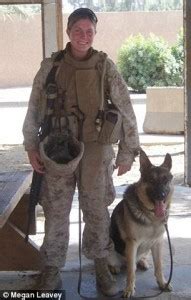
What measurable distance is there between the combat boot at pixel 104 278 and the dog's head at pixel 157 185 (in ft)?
1.75

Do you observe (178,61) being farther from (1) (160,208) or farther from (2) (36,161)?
(2) (36,161)

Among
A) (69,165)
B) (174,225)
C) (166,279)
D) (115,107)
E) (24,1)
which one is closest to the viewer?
(69,165)

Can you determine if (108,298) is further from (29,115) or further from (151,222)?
(29,115)

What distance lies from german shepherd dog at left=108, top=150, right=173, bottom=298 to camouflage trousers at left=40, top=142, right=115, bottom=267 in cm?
20

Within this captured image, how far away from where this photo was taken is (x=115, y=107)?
4.31 metres

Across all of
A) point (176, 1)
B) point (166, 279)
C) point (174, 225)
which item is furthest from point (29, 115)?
point (176, 1)

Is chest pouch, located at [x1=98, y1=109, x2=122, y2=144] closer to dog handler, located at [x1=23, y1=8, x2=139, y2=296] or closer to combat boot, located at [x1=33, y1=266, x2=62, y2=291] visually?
dog handler, located at [x1=23, y1=8, x2=139, y2=296]

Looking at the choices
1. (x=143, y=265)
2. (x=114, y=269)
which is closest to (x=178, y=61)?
(x=143, y=265)

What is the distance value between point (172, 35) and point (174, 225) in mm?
27527

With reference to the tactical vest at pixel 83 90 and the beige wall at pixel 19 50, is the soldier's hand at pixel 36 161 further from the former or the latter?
the beige wall at pixel 19 50

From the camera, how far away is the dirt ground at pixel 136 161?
1015 centimetres

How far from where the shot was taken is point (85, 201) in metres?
4.32

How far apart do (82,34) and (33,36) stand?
90.6 feet

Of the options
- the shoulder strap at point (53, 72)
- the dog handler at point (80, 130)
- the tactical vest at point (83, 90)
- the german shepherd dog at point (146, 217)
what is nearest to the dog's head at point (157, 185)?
the german shepherd dog at point (146, 217)
